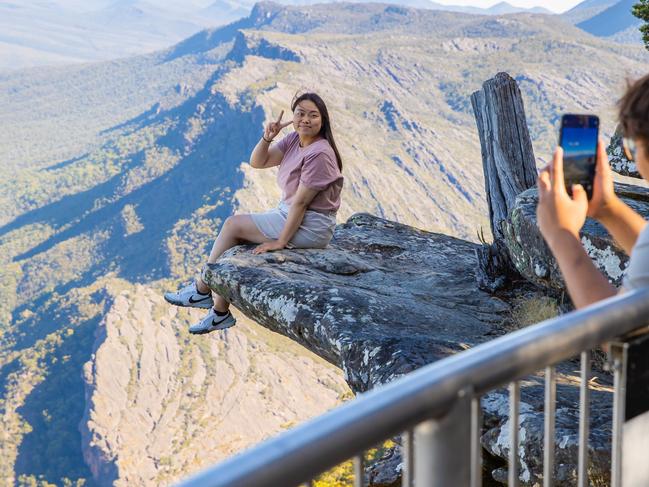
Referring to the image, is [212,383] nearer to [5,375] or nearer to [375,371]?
[5,375]

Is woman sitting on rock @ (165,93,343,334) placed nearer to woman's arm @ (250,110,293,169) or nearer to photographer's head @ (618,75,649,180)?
woman's arm @ (250,110,293,169)

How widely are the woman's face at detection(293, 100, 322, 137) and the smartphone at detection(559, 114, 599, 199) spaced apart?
6008mm

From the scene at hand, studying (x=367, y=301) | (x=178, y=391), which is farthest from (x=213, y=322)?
(x=178, y=391)

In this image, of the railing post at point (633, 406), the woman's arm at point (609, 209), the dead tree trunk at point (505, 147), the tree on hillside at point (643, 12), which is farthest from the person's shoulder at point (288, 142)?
the tree on hillside at point (643, 12)

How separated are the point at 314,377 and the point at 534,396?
150 meters

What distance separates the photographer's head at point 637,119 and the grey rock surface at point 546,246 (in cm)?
415

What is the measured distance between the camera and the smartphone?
2.85m

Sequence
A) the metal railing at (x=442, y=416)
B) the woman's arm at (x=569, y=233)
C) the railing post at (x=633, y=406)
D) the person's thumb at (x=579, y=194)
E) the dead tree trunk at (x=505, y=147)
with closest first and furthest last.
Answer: the metal railing at (x=442, y=416) → the railing post at (x=633, y=406) → the woman's arm at (x=569, y=233) → the person's thumb at (x=579, y=194) → the dead tree trunk at (x=505, y=147)

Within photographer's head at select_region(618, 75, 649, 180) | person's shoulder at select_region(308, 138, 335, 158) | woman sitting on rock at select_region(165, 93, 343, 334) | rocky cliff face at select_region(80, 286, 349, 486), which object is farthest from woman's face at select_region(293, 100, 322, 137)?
rocky cliff face at select_region(80, 286, 349, 486)

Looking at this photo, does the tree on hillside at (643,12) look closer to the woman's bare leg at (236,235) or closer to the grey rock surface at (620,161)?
the grey rock surface at (620,161)

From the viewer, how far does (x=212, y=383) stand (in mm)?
151250

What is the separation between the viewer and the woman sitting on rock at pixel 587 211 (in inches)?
101

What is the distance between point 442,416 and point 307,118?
7.15m

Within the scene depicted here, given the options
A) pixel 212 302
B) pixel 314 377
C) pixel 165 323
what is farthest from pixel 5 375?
pixel 212 302
